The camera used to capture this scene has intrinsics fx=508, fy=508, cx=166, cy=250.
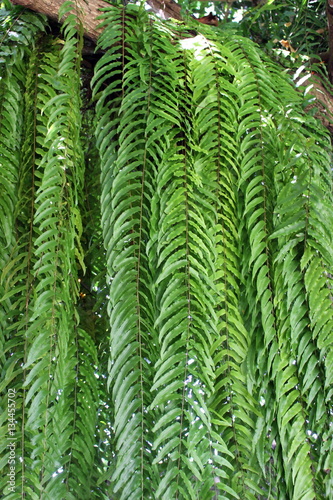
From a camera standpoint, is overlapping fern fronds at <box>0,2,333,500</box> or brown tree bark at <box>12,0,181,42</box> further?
brown tree bark at <box>12,0,181,42</box>

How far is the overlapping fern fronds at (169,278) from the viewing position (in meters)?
1.05

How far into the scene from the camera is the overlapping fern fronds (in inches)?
41.3

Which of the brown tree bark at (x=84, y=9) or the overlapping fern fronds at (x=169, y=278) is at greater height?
the brown tree bark at (x=84, y=9)

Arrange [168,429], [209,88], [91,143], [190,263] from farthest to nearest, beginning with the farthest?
[91,143] < [209,88] < [190,263] < [168,429]

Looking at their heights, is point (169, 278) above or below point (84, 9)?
below

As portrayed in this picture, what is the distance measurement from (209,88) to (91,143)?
524 mm

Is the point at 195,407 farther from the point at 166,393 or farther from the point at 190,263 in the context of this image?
the point at 190,263

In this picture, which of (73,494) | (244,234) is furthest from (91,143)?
(73,494)

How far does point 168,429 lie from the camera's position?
39.6 inches

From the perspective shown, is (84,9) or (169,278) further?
(84,9)

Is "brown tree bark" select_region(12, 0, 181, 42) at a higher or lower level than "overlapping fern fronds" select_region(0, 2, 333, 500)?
higher

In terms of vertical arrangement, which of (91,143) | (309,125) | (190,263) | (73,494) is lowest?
(73,494)

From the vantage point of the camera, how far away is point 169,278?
3.75ft

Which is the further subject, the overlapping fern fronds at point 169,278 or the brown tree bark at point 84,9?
the brown tree bark at point 84,9
